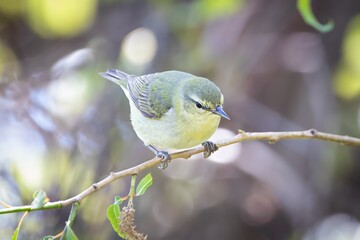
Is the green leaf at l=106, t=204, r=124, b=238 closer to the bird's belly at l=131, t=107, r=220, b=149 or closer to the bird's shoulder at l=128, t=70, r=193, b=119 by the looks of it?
the bird's belly at l=131, t=107, r=220, b=149

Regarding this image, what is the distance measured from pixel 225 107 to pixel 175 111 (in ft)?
5.22

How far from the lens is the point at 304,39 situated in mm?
5695

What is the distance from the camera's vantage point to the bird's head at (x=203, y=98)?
378 centimetres

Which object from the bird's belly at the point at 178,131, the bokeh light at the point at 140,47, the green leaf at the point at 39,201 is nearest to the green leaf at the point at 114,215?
the green leaf at the point at 39,201

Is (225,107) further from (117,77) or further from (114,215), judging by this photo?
(114,215)

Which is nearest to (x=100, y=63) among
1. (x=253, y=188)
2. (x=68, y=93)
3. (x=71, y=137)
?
(x=68, y=93)

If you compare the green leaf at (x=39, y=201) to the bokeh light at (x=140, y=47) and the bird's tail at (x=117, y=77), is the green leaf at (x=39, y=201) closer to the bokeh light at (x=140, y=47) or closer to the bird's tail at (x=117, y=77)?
the bird's tail at (x=117, y=77)

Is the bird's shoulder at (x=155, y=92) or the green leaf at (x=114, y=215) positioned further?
the bird's shoulder at (x=155, y=92)

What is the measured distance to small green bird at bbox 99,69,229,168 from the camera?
3.74m

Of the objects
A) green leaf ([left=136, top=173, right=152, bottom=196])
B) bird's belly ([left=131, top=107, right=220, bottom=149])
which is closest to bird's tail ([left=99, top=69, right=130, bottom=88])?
bird's belly ([left=131, top=107, right=220, bottom=149])

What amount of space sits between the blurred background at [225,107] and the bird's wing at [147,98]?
2.05ft

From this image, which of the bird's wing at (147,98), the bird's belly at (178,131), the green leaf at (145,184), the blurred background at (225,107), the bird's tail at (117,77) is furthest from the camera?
the blurred background at (225,107)

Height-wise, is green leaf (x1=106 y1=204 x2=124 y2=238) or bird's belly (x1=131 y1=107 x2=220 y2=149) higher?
green leaf (x1=106 y1=204 x2=124 y2=238)

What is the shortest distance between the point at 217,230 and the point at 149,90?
5.40ft
